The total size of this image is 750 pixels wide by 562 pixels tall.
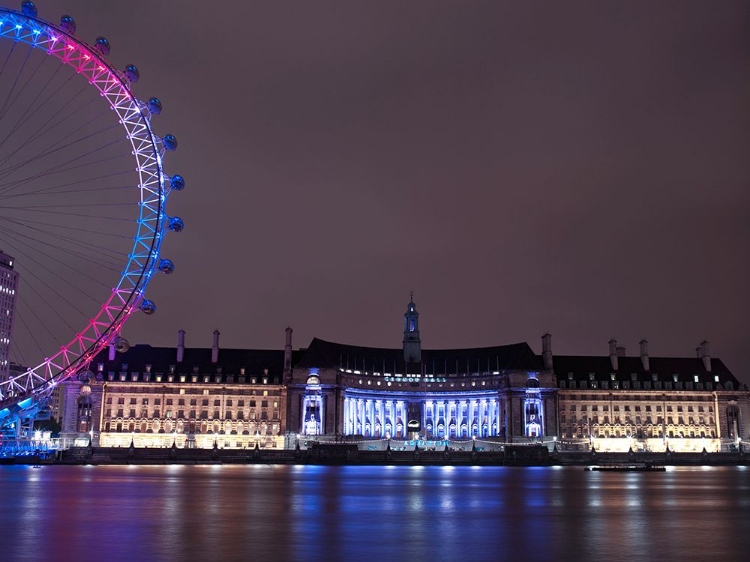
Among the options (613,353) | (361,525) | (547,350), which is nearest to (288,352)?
(547,350)

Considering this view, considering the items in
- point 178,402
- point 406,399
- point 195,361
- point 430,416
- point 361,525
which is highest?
point 195,361

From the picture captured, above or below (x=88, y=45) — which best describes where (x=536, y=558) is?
below

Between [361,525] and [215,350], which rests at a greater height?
[215,350]

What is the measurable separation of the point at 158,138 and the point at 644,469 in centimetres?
7313

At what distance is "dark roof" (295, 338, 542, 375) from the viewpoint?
17912 centimetres

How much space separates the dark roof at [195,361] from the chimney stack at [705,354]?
9137 cm

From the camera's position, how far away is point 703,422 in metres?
181

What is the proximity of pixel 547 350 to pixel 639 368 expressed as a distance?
22578mm

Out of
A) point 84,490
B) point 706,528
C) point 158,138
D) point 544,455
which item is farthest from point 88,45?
point 544,455

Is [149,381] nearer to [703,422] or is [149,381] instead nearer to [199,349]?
[199,349]

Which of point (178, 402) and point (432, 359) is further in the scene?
point (432, 359)

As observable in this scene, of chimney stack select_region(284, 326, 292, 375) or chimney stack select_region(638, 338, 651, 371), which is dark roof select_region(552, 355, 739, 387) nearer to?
chimney stack select_region(638, 338, 651, 371)

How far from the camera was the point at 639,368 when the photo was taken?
617ft

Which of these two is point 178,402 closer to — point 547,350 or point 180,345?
point 180,345
